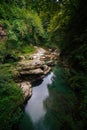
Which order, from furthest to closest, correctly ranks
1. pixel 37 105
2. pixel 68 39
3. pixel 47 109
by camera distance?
pixel 37 105, pixel 47 109, pixel 68 39

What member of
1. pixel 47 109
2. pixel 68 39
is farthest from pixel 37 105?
pixel 68 39

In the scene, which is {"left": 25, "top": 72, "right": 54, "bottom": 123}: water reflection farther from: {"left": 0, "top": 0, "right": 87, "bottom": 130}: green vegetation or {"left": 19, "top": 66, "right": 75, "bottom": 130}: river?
{"left": 0, "top": 0, "right": 87, "bottom": 130}: green vegetation

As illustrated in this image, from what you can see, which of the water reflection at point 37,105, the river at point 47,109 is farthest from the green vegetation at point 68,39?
the water reflection at point 37,105

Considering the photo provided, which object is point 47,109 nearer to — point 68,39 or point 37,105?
point 37,105

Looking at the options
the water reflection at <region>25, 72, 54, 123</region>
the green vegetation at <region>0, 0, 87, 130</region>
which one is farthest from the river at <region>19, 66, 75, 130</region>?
the green vegetation at <region>0, 0, 87, 130</region>

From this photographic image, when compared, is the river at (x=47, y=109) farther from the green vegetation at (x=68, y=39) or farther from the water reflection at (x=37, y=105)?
Answer: the green vegetation at (x=68, y=39)

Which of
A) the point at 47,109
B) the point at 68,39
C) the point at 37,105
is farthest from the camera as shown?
the point at 37,105

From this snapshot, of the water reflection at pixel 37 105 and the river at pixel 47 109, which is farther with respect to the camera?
the water reflection at pixel 37 105

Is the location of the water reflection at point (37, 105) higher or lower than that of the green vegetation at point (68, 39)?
lower

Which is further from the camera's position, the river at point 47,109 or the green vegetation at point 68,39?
the river at point 47,109

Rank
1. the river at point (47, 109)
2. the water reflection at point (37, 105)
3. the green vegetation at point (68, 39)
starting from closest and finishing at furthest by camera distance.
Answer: the green vegetation at point (68, 39) < the river at point (47, 109) < the water reflection at point (37, 105)

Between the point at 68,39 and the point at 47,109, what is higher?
the point at 68,39

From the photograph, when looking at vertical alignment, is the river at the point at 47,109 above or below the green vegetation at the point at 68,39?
below

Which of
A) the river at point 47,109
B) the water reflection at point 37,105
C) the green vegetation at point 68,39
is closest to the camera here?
the green vegetation at point 68,39
